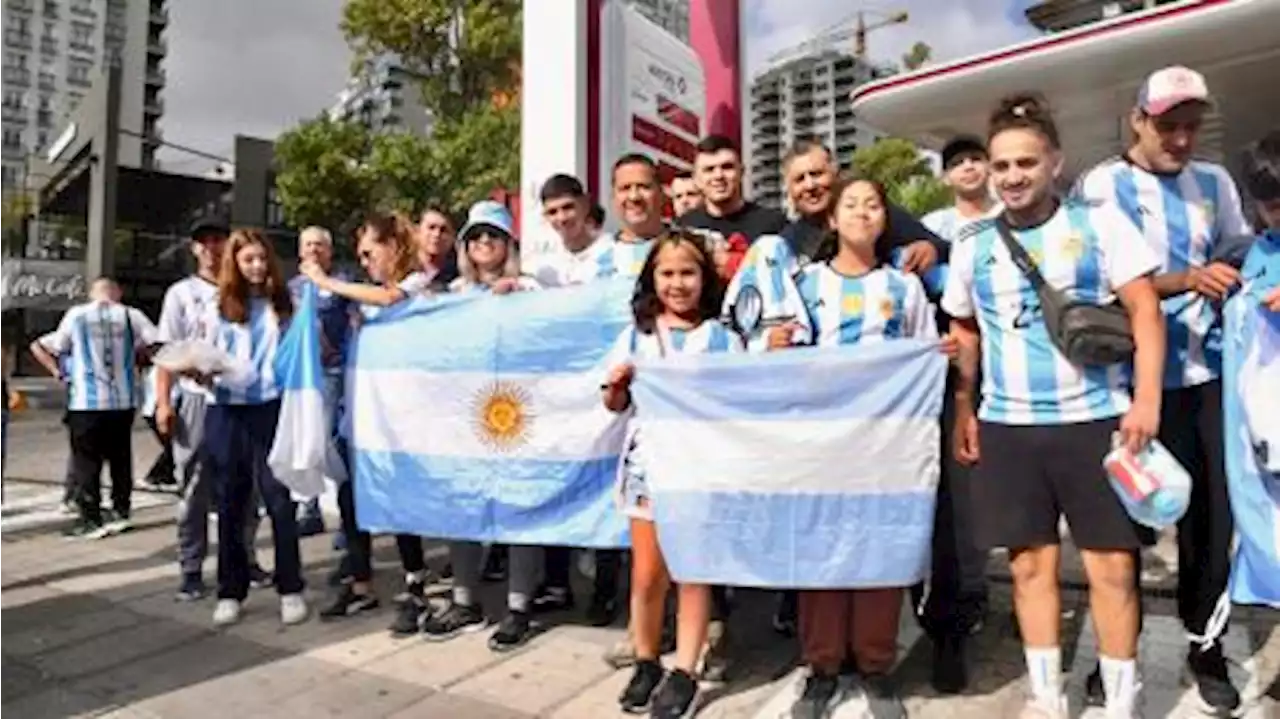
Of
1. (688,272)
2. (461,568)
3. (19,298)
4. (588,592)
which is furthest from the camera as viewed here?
(19,298)

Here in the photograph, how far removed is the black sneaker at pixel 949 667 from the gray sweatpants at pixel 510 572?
1.61 m

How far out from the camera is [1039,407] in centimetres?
259

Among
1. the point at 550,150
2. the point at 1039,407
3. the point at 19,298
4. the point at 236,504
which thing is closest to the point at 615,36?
the point at 550,150

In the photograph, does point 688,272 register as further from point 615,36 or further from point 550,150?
point 615,36

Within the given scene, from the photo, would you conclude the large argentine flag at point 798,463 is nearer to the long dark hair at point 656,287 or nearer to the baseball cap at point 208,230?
the long dark hair at point 656,287

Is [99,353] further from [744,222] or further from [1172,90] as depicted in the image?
[1172,90]

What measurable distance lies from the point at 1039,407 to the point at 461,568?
2498mm

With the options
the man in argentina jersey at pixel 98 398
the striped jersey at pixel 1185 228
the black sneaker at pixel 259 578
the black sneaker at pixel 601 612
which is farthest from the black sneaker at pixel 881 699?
the man in argentina jersey at pixel 98 398

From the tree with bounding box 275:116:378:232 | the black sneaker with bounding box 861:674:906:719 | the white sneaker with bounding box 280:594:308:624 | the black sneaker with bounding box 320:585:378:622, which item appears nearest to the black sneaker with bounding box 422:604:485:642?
the black sneaker with bounding box 320:585:378:622

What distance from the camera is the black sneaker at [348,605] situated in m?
4.16

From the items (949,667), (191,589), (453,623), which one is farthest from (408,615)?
(949,667)

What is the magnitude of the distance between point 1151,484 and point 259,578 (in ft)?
13.6

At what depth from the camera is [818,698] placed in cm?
286

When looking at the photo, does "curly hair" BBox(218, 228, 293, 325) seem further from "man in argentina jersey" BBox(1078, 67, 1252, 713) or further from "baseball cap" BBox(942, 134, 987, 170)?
"man in argentina jersey" BBox(1078, 67, 1252, 713)
